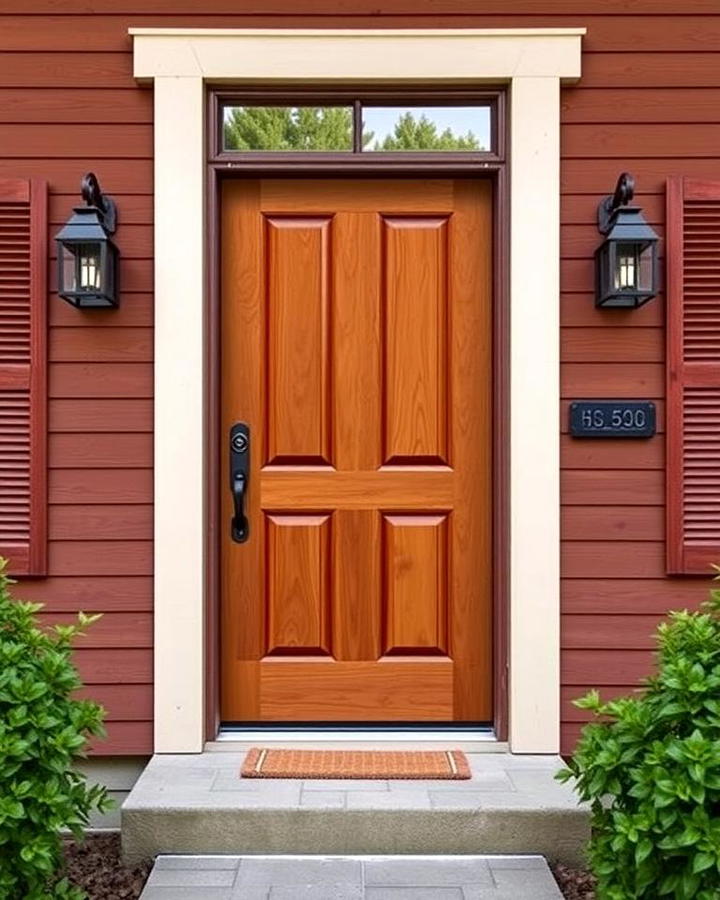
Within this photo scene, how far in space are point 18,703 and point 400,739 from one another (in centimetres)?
151

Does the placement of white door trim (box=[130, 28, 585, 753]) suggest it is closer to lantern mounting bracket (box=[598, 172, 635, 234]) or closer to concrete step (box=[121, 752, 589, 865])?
lantern mounting bracket (box=[598, 172, 635, 234])

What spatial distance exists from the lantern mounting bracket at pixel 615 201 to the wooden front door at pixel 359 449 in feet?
1.40

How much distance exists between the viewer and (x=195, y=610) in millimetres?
3400

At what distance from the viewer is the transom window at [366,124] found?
351 cm

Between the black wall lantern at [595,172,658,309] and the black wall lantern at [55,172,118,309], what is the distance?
1726mm

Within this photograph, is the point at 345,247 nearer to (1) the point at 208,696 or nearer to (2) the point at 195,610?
(2) the point at 195,610

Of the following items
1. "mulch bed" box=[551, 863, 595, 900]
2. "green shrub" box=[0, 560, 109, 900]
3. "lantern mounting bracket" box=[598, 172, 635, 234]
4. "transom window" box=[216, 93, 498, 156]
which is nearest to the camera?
"green shrub" box=[0, 560, 109, 900]

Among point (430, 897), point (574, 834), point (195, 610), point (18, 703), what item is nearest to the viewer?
point (18, 703)

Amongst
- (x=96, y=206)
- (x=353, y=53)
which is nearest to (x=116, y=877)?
(x=96, y=206)

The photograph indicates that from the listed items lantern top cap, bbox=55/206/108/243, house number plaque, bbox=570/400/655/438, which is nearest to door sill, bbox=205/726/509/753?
house number plaque, bbox=570/400/655/438

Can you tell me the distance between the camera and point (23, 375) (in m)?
3.44

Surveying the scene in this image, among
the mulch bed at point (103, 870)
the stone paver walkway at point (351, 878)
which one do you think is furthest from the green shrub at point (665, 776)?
the mulch bed at point (103, 870)

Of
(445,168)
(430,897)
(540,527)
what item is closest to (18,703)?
(430,897)

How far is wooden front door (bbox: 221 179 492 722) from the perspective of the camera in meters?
3.54
